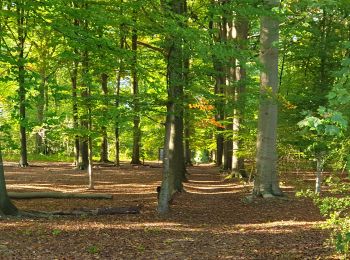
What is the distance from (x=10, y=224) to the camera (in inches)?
338

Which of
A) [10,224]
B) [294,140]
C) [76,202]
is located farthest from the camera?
[294,140]

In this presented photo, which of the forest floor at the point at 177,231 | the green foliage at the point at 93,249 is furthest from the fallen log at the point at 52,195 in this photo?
the green foliage at the point at 93,249

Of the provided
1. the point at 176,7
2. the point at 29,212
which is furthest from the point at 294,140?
the point at 29,212

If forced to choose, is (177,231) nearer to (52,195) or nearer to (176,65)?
(176,65)

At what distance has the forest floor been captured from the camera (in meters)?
6.82

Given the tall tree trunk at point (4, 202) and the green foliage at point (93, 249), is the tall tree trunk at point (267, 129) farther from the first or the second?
the tall tree trunk at point (4, 202)

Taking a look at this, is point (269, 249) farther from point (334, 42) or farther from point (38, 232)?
point (334, 42)

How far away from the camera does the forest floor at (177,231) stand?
6.82 m

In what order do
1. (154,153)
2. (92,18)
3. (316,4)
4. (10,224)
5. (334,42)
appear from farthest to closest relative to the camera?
1. (154,153)
2. (334,42)
3. (92,18)
4. (10,224)
5. (316,4)

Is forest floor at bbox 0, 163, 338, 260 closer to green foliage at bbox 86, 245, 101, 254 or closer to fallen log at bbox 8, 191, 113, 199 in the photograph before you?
green foliage at bbox 86, 245, 101, 254

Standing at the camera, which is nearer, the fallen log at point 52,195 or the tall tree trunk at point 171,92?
the tall tree trunk at point 171,92

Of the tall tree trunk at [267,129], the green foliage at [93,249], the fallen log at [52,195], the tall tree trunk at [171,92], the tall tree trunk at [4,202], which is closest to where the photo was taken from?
the green foliage at [93,249]

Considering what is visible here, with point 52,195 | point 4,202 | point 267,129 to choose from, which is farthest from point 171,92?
point 52,195

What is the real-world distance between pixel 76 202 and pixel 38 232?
14.0ft
